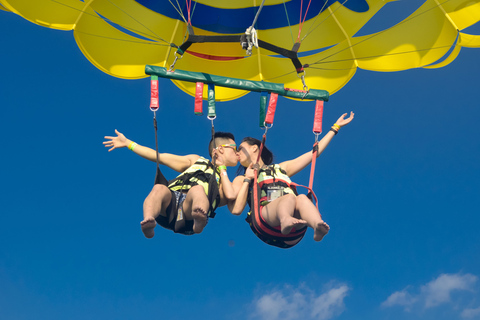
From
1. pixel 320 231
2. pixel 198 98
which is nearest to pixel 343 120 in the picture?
pixel 198 98

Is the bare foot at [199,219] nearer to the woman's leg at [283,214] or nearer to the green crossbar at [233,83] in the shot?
the woman's leg at [283,214]

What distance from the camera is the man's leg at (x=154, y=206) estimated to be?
5492 mm

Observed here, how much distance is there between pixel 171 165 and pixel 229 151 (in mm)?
629

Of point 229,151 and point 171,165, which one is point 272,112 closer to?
point 229,151

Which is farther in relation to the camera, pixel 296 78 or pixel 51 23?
pixel 296 78

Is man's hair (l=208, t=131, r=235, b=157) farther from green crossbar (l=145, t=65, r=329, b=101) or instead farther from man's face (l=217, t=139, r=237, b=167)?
green crossbar (l=145, t=65, r=329, b=101)

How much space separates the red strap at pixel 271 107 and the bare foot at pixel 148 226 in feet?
5.42

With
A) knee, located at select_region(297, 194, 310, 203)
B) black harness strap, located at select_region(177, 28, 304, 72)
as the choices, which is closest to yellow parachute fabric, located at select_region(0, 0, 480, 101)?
black harness strap, located at select_region(177, 28, 304, 72)

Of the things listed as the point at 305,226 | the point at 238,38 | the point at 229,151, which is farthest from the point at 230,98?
the point at 305,226

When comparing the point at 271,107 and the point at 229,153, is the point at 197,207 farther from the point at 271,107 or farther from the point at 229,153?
the point at 271,107

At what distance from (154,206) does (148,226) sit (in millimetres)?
251

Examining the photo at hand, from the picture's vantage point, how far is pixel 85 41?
7.16 m

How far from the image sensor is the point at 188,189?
6.19 metres

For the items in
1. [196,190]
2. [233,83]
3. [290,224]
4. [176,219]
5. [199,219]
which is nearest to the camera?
[290,224]
